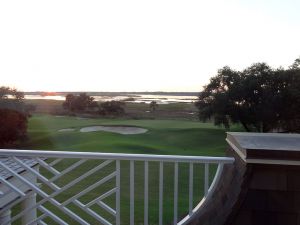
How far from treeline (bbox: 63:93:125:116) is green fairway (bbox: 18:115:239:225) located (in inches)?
61.0

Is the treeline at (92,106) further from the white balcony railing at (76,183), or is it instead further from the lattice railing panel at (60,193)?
the white balcony railing at (76,183)

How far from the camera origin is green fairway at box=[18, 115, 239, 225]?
7.88 meters

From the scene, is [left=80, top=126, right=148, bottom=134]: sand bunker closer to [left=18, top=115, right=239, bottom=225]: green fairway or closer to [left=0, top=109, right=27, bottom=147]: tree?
[left=18, top=115, right=239, bottom=225]: green fairway

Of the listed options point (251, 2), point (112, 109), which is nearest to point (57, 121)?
point (112, 109)

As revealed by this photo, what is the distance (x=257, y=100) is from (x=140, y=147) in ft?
25.9

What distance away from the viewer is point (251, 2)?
31.3 ft

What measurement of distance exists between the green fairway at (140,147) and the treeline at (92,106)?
1550 millimetres

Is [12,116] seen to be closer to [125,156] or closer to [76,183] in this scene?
[76,183]

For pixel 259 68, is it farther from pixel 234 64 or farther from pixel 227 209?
pixel 227 209

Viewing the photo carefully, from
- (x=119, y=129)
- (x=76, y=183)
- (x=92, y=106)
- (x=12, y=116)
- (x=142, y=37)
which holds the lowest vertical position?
(x=119, y=129)

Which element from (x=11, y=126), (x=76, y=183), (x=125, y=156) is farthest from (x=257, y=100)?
(x=125, y=156)

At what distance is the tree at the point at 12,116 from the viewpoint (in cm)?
1748

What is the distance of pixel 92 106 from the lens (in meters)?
32.3

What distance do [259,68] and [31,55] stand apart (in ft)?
40.4
